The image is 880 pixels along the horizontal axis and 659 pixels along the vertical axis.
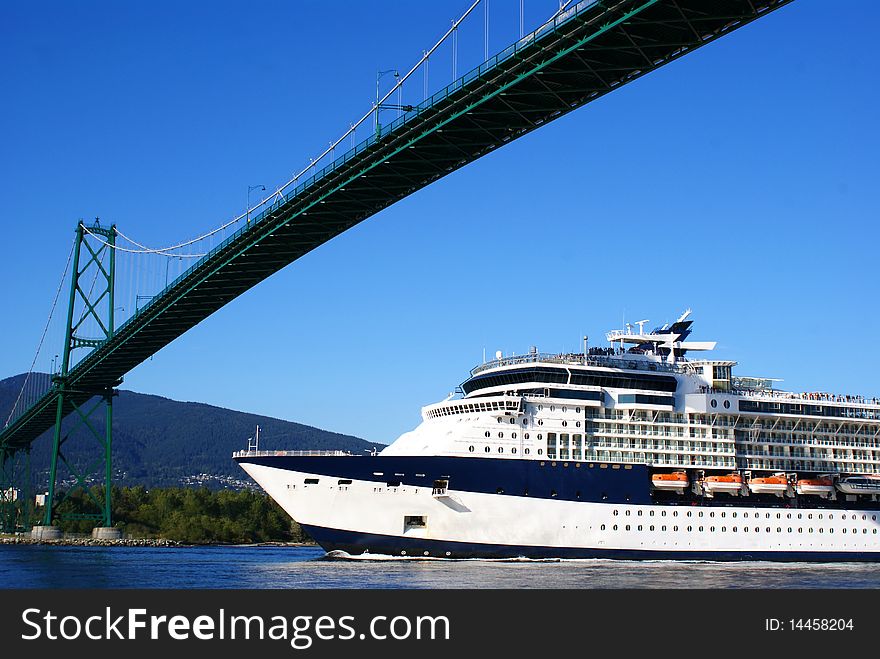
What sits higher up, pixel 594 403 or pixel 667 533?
pixel 594 403

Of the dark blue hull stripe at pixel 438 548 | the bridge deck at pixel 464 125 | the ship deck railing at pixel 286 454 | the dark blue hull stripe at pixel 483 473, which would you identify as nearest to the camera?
the bridge deck at pixel 464 125

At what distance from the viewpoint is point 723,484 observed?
36.4 metres

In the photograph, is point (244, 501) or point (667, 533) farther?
point (244, 501)

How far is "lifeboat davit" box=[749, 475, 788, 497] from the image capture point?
36.9 m

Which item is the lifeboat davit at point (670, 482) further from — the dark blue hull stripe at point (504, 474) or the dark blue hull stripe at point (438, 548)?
the dark blue hull stripe at point (438, 548)

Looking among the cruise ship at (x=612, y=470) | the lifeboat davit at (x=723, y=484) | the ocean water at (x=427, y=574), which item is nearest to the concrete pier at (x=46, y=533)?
the ocean water at (x=427, y=574)

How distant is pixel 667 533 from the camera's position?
115ft

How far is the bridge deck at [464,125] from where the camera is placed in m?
23.2

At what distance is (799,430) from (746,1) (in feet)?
72.4

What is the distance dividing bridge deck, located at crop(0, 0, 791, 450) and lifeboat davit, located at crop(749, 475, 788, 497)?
50.9 ft

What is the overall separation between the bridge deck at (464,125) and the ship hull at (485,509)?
28.4 feet
